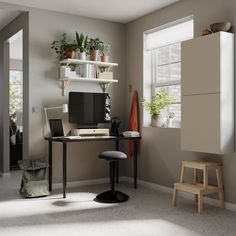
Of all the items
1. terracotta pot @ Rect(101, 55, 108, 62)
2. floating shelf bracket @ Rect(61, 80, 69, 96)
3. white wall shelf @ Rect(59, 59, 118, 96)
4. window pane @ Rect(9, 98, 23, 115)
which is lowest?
window pane @ Rect(9, 98, 23, 115)

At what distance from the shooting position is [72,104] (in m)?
5.28

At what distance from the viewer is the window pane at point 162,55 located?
5301mm

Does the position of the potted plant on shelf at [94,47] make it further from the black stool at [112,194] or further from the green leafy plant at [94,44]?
the black stool at [112,194]

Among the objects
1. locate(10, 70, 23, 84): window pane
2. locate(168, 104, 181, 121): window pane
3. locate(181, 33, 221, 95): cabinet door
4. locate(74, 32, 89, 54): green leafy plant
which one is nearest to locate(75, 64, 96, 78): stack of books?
locate(74, 32, 89, 54): green leafy plant

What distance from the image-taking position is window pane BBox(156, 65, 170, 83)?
5.29 m

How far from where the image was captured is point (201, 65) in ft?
13.4

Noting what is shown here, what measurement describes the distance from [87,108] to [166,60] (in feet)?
4.66

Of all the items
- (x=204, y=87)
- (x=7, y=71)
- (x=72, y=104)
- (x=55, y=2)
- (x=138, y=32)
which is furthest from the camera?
(x=7, y=71)

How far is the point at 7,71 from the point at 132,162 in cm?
288

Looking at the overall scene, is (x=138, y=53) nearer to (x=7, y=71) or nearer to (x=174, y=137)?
(x=174, y=137)

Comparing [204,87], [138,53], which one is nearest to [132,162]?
[138,53]

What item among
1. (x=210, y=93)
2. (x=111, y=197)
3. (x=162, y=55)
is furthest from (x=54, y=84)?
(x=210, y=93)

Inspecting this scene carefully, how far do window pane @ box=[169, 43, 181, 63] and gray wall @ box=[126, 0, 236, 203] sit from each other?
1.22 feet

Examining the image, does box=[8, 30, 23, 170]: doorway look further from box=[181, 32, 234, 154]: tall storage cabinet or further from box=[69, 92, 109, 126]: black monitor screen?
box=[181, 32, 234, 154]: tall storage cabinet
